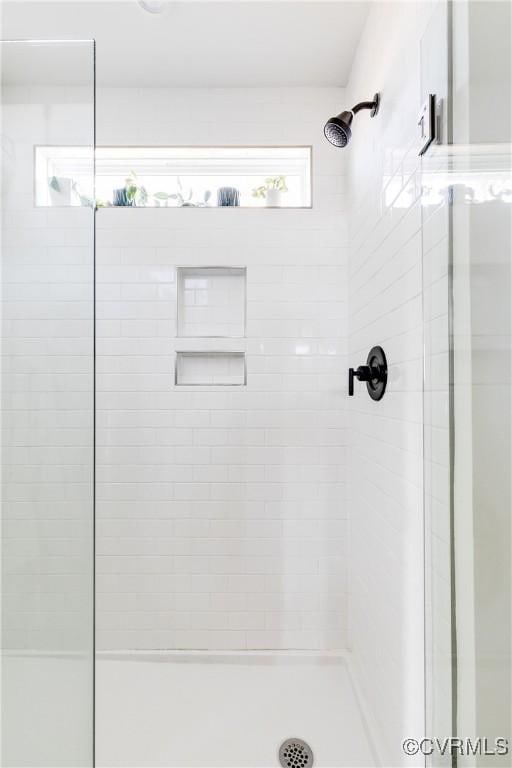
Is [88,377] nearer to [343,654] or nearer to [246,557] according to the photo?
[246,557]

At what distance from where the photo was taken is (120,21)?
1.85 m

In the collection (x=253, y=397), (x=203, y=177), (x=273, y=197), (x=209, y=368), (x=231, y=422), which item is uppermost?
(x=203, y=177)

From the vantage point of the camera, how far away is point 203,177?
2.40 meters

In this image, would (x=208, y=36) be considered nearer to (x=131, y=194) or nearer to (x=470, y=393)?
(x=131, y=194)

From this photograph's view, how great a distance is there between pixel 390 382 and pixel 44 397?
1016 millimetres

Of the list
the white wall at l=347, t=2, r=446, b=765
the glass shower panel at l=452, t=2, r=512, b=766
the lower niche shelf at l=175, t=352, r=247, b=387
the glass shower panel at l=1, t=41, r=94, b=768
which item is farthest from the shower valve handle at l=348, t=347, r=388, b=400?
the glass shower panel at l=1, t=41, r=94, b=768

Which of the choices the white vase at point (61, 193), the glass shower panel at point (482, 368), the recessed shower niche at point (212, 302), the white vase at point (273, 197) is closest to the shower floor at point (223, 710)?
the glass shower panel at point (482, 368)

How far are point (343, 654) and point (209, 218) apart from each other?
82.9 inches

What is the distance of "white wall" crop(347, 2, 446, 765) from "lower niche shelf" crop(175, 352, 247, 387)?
0.59 metres

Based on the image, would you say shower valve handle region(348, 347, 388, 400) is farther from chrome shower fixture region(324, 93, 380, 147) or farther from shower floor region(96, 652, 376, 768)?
shower floor region(96, 652, 376, 768)

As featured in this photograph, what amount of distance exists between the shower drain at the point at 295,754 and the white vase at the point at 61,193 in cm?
177

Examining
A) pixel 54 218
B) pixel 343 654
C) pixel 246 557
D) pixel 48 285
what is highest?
pixel 54 218

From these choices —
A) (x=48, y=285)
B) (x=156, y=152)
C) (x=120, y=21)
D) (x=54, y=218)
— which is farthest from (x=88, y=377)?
(x=156, y=152)

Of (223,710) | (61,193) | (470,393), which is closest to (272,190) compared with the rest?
(61,193)
